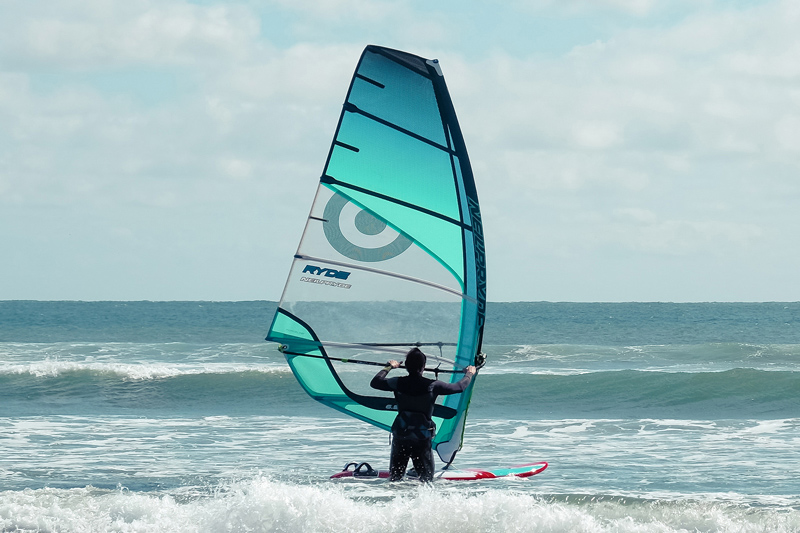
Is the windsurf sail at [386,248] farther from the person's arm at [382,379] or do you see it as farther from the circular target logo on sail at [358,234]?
the person's arm at [382,379]

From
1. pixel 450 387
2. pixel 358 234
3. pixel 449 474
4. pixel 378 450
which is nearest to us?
Result: pixel 450 387

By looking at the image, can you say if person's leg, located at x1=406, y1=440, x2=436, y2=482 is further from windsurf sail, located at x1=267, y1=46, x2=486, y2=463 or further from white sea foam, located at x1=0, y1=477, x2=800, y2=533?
windsurf sail, located at x1=267, y1=46, x2=486, y2=463

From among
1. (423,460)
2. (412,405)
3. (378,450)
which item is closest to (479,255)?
(412,405)

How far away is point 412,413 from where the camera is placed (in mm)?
5801

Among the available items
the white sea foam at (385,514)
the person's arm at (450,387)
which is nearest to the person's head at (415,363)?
the person's arm at (450,387)

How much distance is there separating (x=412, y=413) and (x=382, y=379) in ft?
1.05

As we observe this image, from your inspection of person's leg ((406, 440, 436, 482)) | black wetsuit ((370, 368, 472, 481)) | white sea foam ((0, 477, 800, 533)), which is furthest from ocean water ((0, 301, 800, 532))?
black wetsuit ((370, 368, 472, 481))

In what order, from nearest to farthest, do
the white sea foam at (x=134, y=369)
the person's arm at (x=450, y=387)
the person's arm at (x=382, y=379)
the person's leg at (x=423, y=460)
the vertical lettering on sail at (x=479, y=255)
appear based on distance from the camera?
the person's arm at (x=450, y=387) < the person's arm at (x=382, y=379) < the person's leg at (x=423, y=460) < the vertical lettering on sail at (x=479, y=255) < the white sea foam at (x=134, y=369)

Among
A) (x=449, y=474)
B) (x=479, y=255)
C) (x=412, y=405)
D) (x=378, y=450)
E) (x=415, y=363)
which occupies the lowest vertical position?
(x=378, y=450)

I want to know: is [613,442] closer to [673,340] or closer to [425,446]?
[425,446]

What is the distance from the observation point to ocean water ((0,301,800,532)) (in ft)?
19.4

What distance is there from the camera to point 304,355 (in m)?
6.05

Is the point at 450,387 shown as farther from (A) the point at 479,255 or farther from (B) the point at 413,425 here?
(A) the point at 479,255

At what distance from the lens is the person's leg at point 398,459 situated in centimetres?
588
